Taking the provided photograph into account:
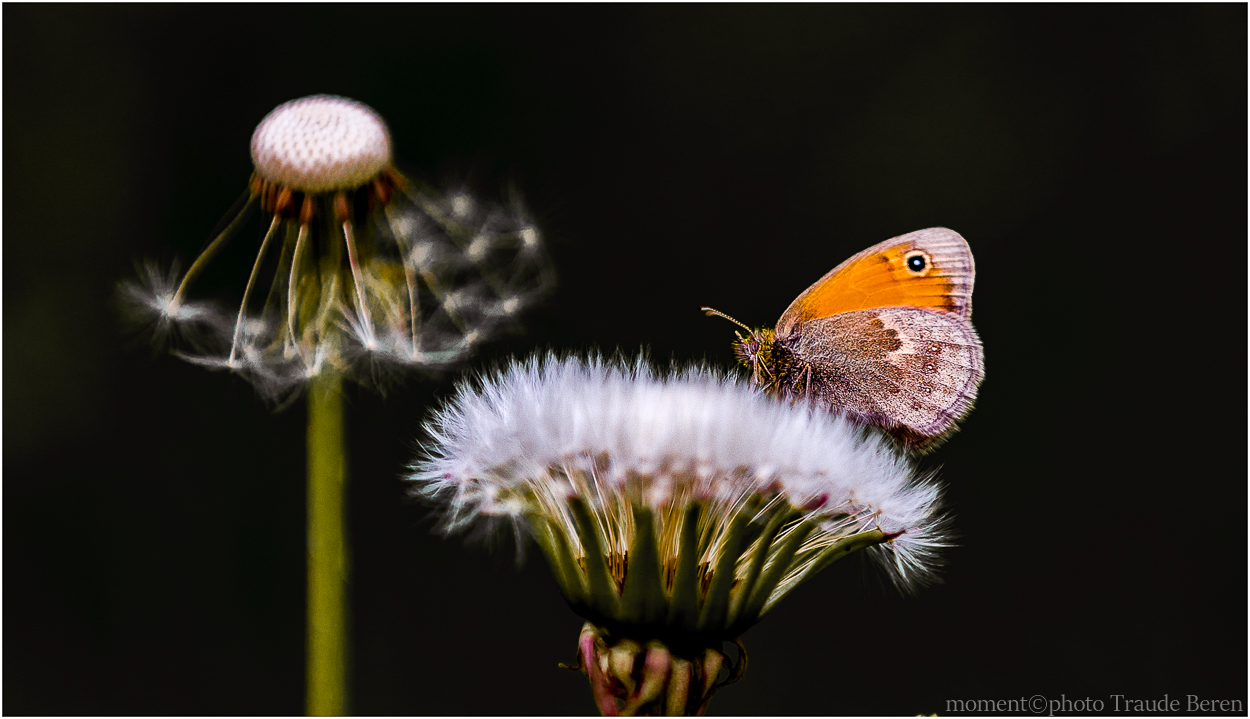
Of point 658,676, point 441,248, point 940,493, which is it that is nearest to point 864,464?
point 940,493

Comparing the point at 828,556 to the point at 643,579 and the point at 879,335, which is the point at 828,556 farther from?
the point at 879,335

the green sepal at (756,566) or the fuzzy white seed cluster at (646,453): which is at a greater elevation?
the fuzzy white seed cluster at (646,453)

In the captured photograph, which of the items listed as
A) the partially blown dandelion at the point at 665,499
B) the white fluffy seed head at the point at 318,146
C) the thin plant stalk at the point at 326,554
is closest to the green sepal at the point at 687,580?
the partially blown dandelion at the point at 665,499

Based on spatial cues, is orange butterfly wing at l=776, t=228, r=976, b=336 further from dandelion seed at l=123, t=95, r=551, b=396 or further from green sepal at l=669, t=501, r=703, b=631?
green sepal at l=669, t=501, r=703, b=631

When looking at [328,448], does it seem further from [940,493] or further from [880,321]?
[880,321]

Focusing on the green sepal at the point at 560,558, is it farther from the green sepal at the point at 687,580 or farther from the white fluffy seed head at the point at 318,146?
the white fluffy seed head at the point at 318,146
